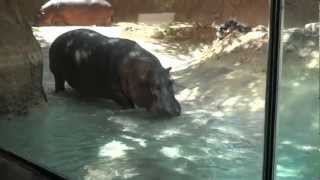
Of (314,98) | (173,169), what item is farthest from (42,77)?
(314,98)

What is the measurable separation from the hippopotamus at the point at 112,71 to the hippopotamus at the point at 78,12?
0.06m

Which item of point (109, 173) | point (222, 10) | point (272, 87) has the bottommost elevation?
point (109, 173)

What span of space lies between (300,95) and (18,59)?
6.15 ft

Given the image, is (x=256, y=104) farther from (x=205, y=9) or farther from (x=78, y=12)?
(x=78, y=12)

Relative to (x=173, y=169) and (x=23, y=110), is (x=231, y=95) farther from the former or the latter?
(x=23, y=110)

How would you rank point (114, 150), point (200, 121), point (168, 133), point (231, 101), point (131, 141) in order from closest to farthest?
point (231, 101) < point (200, 121) < point (168, 133) < point (131, 141) < point (114, 150)

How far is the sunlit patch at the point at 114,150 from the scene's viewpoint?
8.72ft

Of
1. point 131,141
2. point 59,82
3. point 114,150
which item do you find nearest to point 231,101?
point 131,141

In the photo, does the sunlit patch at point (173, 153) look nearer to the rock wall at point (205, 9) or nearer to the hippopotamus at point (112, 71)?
the hippopotamus at point (112, 71)

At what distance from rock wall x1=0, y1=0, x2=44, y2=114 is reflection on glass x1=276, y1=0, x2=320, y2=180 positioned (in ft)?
5.00

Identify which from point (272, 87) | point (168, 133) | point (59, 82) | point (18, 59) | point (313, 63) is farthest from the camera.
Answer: point (18, 59)

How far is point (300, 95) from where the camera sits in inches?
75.4

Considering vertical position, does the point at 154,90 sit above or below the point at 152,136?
above

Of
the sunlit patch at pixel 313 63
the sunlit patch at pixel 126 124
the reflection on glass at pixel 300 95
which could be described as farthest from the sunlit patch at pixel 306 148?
the sunlit patch at pixel 126 124
